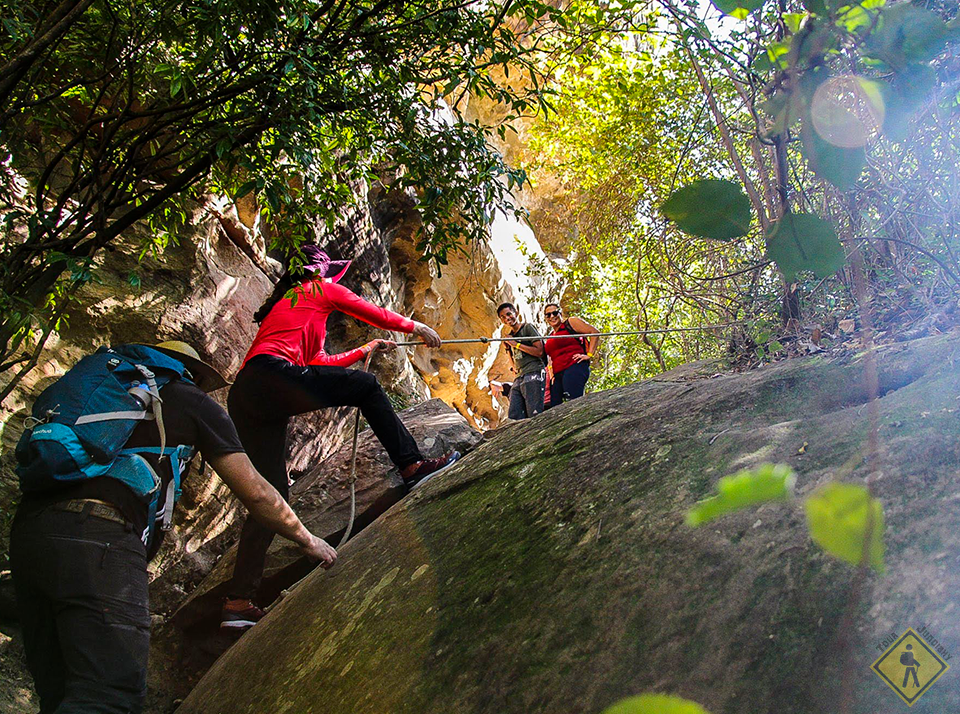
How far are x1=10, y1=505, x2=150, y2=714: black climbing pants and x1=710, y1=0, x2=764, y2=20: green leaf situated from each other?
107 inches

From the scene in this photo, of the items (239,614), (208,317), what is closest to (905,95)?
(239,614)

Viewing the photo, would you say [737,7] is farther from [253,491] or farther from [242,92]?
[242,92]

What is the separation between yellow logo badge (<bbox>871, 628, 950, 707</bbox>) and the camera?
1.18m

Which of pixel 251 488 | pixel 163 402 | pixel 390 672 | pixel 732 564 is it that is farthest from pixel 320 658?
pixel 732 564

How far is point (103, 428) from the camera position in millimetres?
2531

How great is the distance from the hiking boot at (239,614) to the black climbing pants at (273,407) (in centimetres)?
5

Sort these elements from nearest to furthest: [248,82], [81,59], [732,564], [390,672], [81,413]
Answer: [732,564] → [390,672] → [81,413] → [248,82] → [81,59]

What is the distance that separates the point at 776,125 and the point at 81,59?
4135 millimetres

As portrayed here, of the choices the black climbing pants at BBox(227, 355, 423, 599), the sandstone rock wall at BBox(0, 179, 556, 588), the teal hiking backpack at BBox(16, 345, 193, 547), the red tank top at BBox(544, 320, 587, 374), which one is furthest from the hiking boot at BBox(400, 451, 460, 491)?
the red tank top at BBox(544, 320, 587, 374)

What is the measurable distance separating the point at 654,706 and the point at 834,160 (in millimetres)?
381

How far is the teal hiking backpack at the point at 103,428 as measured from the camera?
245cm

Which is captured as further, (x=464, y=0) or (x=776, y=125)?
(x=464, y=0)

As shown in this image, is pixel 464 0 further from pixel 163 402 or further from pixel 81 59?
pixel 163 402

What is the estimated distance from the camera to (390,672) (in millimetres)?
2232
